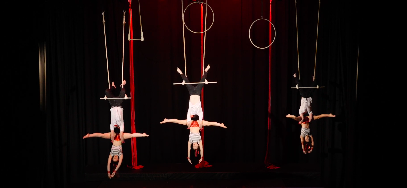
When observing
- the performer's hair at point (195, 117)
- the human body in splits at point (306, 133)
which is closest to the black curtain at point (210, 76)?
the human body in splits at point (306, 133)

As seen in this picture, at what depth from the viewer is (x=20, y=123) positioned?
209 inches

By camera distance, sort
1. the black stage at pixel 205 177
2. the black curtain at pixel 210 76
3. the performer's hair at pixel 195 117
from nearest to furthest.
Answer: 1. the performer's hair at pixel 195 117
2. the black stage at pixel 205 177
3. the black curtain at pixel 210 76

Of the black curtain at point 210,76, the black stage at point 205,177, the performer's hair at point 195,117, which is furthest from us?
the black curtain at point 210,76

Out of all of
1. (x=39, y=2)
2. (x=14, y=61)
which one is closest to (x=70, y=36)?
(x=39, y=2)

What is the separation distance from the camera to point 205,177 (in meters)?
6.14

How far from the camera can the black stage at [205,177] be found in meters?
6.00

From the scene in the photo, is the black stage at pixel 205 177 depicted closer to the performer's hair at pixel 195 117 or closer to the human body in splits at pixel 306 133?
the human body in splits at pixel 306 133

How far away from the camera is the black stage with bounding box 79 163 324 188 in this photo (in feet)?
19.7

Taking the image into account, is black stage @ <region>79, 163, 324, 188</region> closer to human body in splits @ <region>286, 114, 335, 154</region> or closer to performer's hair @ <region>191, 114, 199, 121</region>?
human body in splits @ <region>286, 114, 335, 154</region>

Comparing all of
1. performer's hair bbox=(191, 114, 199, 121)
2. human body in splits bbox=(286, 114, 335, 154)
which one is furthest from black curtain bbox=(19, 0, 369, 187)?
performer's hair bbox=(191, 114, 199, 121)

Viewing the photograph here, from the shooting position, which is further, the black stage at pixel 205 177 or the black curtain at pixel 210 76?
the black curtain at pixel 210 76

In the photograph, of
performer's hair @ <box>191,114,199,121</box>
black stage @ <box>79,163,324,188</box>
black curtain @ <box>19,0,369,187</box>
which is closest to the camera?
performer's hair @ <box>191,114,199,121</box>

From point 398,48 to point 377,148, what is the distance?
157cm

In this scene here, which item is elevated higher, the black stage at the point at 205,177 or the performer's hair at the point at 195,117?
the performer's hair at the point at 195,117
